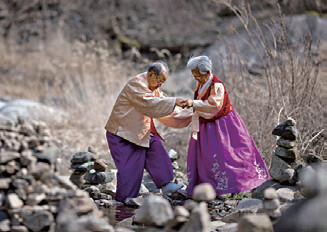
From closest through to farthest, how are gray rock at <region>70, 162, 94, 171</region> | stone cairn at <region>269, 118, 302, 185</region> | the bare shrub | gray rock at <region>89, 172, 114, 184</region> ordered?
stone cairn at <region>269, 118, 302, 185</region>, gray rock at <region>89, 172, 114, 184</region>, gray rock at <region>70, 162, 94, 171</region>, the bare shrub

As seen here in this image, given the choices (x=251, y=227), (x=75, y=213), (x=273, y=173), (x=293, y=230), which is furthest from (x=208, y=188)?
(x=273, y=173)

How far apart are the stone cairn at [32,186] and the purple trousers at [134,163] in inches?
61.7

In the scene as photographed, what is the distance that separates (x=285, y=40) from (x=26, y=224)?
12.5ft

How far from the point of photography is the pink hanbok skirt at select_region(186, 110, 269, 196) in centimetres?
409

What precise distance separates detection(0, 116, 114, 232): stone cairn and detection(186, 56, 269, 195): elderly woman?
1.76m

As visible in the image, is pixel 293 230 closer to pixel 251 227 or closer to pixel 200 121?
pixel 251 227

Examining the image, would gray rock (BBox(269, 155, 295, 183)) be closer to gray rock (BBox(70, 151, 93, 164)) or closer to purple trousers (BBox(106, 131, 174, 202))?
purple trousers (BBox(106, 131, 174, 202))

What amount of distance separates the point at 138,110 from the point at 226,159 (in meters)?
0.94

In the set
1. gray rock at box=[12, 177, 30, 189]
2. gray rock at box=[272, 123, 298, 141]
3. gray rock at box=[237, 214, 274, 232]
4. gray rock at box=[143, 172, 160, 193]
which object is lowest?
gray rock at box=[143, 172, 160, 193]

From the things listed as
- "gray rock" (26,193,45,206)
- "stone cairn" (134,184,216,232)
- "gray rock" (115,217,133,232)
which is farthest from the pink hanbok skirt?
"gray rock" (26,193,45,206)

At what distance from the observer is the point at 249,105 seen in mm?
5867

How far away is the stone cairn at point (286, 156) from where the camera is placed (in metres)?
3.61

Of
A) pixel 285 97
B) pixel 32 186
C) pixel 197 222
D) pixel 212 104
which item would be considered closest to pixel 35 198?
pixel 32 186

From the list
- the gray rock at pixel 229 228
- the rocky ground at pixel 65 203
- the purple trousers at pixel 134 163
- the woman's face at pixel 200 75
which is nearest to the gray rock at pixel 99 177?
the purple trousers at pixel 134 163
